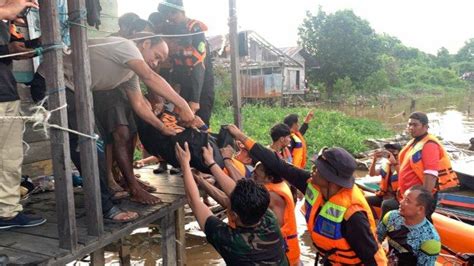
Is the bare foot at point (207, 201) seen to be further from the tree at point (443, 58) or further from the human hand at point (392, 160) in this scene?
the tree at point (443, 58)

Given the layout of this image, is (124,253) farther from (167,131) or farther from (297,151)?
(297,151)

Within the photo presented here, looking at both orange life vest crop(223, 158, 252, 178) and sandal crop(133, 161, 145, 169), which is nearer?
orange life vest crop(223, 158, 252, 178)

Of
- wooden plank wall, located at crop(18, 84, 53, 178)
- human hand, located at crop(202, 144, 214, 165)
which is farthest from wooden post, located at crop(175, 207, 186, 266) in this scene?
wooden plank wall, located at crop(18, 84, 53, 178)

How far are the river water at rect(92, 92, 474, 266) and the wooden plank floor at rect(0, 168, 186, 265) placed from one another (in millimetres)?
1112

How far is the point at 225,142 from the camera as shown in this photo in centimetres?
382

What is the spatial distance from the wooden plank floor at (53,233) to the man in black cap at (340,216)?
4.11ft

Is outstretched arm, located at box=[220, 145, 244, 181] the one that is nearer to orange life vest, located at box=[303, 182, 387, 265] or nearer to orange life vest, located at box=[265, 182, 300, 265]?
orange life vest, located at box=[265, 182, 300, 265]

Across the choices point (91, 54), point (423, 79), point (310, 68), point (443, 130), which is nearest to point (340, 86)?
point (310, 68)

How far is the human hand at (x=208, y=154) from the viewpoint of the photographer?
→ 10.5 feet

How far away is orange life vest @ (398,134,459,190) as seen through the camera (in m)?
4.66

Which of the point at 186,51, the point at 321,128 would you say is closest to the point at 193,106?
the point at 186,51

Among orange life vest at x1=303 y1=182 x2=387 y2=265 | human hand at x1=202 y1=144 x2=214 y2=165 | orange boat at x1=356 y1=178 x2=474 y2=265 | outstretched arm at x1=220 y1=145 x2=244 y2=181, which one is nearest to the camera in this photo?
orange life vest at x1=303 y1=182 x2=387 y2=265

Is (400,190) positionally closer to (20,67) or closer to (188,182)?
(188,182)

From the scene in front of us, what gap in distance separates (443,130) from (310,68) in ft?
43.9
